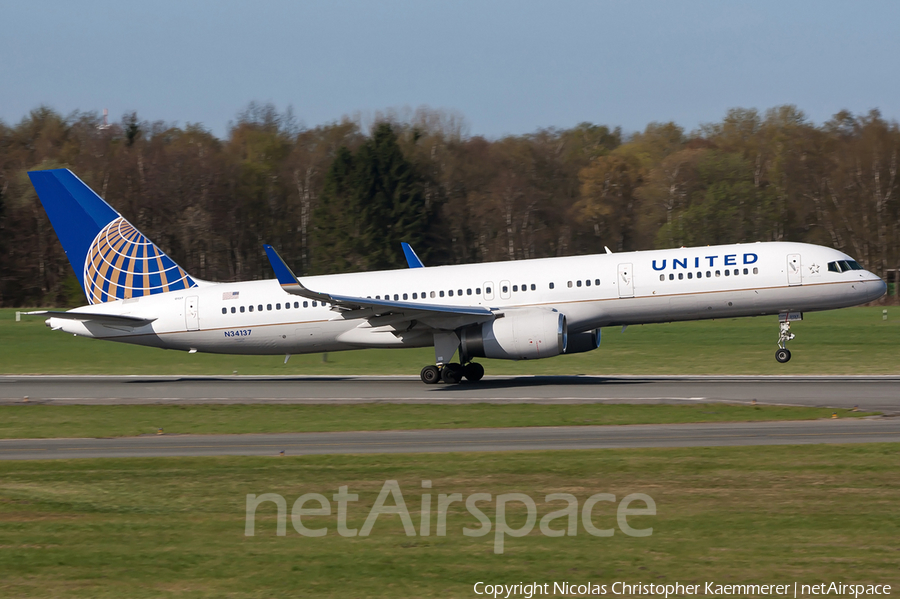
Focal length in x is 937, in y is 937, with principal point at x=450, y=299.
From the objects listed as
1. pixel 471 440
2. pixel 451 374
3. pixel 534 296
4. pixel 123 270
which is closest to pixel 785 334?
pixel 534 296

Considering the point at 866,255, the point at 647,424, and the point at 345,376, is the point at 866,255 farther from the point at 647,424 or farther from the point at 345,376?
the point at 647,424

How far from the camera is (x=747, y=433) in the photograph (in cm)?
1953

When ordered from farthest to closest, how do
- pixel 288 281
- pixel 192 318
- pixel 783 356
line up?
pixel 192 318 → pixel 783 356 → pixel 288 281

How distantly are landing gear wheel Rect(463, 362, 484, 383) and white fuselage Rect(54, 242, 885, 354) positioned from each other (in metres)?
1.59

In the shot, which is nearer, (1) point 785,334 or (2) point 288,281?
(2) point 288,281

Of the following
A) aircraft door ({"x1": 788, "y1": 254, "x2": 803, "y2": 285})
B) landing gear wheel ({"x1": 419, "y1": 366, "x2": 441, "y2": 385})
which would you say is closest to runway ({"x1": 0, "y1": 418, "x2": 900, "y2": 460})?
aircraft door ({"x1": 788, "y1": 254, "x2": 803, "y2": 285})

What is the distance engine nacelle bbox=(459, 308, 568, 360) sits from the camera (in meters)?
28.6

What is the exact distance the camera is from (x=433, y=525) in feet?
40.3

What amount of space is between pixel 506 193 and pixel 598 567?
262 feet

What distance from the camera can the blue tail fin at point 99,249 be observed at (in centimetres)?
3347

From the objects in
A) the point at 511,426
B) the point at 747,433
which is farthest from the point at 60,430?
the point at 747,433

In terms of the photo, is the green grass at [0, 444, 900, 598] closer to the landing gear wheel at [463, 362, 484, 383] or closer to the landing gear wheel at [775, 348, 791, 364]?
the landing gear wheel at [775, 348, 791, 364]

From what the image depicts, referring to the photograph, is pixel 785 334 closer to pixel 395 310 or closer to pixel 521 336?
pixel 521 336

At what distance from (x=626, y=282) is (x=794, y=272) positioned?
5381 mm
